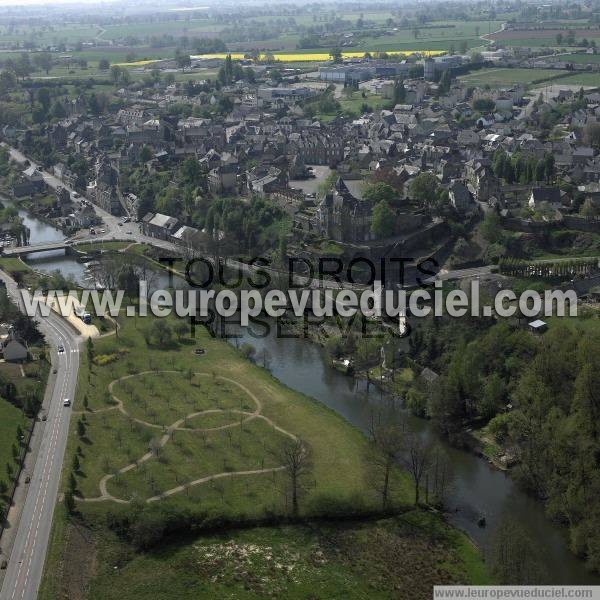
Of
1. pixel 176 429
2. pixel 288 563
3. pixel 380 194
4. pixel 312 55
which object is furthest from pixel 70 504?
pixel 312 55

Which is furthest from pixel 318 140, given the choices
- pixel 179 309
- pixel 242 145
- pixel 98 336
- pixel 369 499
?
pixel 369 499

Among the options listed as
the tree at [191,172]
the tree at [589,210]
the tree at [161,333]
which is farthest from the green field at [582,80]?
the tree at [161,333]

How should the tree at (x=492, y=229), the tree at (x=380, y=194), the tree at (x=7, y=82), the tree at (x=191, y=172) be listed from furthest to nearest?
the tree at (x=7, y=82), the tree at (x=191, y=172), the tree at (x=380, y=194), the tree at (x=492, y=229)

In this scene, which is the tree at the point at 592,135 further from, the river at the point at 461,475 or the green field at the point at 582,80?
the river at the point at 461,475

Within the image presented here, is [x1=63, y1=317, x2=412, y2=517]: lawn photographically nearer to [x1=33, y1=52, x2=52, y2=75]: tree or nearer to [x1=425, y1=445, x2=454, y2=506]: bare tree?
[x1=425, y1=445, x2=454, y2=506]: bare tree

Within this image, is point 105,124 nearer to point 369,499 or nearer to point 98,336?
point 98,336

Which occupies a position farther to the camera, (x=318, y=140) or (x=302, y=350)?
(x=318, y=140)

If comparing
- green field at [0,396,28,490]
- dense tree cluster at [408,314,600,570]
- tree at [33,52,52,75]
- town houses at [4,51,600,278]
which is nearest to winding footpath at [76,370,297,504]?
green field at [0,396,28,490]
